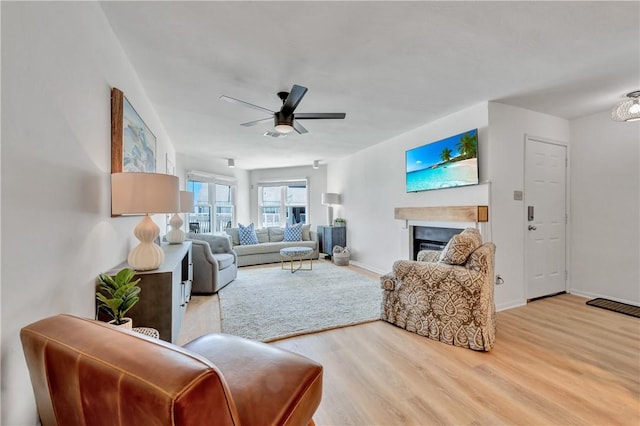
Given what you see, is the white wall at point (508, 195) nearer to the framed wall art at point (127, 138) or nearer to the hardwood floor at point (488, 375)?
the hardwood floor at point (488, 375)

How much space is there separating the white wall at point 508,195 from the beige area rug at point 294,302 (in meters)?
1.50

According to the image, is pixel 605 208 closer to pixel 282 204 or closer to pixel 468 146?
pixel 468 146

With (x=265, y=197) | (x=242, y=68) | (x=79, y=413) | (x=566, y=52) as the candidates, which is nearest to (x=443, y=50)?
(x=566, y=52)

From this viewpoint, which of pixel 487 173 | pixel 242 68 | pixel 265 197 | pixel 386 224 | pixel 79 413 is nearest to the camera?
pixel 79 413

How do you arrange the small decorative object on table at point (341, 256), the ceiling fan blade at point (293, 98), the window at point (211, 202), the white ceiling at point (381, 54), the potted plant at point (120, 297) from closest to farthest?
the potted plant at point (120, 297), the white ceiling at point (381, 54), the ceiling fan blade at point (293, 98), the small decorative object on table at point (341, 256), the window at point (211, 202)

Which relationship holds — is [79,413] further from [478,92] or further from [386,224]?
[386,224]

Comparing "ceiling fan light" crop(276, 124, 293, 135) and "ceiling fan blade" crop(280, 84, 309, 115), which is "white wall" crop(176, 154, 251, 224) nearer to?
"ceiling fan light" crop(276, 124, 293, 135)

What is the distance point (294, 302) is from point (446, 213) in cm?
219

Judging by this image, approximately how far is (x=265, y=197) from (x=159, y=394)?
23.0ft

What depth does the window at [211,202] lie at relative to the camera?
19.2ft

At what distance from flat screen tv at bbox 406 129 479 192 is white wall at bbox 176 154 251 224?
4.18 m

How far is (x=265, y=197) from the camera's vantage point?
741 centimetres

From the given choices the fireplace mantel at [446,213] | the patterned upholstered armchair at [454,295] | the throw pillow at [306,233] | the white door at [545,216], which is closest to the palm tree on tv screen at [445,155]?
the fireplace mantel at [446,213]

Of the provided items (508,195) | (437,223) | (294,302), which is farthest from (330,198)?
(508,195)
